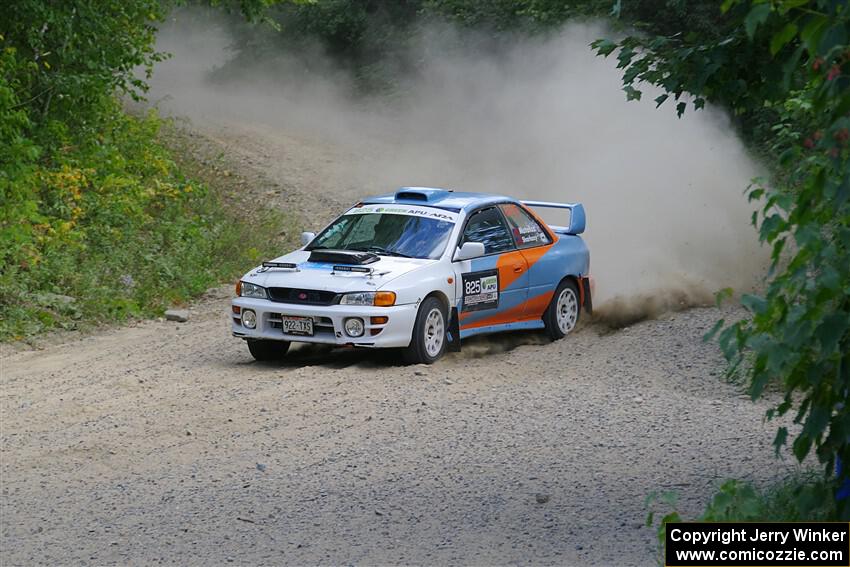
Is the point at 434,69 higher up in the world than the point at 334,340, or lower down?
higher up

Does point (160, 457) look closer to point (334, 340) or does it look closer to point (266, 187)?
point (334, 340)

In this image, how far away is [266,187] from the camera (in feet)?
75.7

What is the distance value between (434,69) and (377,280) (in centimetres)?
2127

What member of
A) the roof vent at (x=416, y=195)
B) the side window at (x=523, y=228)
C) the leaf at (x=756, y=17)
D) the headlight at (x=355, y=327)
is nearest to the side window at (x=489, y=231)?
the side window at (x=523, y=228)

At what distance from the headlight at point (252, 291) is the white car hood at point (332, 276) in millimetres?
45

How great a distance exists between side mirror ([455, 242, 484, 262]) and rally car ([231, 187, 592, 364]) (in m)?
0.01

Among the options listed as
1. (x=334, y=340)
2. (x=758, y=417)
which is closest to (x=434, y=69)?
(x=334, y=340)

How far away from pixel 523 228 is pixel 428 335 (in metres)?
2.12

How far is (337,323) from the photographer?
1079 centimetres

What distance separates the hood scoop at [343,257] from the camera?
11336 millimetres

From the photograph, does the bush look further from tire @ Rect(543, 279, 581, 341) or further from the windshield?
tire @ Rect(543, 279, 581, 341)

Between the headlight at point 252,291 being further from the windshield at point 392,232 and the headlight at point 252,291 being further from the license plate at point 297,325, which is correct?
the windshield at point 392,232

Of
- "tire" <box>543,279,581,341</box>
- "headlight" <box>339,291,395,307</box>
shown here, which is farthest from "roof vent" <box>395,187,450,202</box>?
"headlight" <box>339,291,395,307</box>

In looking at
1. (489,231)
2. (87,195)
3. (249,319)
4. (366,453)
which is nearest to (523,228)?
(489,231)
